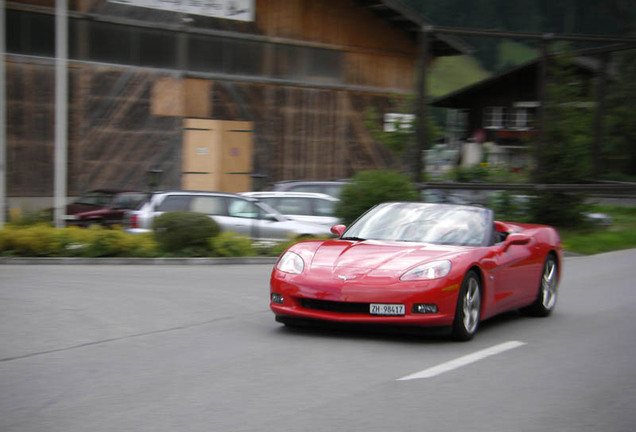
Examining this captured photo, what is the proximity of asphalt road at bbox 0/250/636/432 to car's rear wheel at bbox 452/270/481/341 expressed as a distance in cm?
18

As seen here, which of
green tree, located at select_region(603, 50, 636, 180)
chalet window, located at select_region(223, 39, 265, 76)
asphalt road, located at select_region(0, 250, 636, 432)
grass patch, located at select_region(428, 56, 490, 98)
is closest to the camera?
asphalt road, located at select_region(0, 250, 636, 432)

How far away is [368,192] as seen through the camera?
18.1m

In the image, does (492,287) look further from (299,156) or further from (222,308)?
(299,156)

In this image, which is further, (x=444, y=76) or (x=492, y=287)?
(x=444, y=76)

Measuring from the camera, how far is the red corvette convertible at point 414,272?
298 inches

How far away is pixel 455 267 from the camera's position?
7793 millimetres

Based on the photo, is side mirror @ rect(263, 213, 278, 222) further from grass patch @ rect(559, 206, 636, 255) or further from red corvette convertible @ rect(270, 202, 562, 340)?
red corvette convertible @ rect(270, 202, 562, 340)

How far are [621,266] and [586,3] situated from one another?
321 ft

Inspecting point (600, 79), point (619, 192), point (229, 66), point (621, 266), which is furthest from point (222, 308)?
point (229, 66)

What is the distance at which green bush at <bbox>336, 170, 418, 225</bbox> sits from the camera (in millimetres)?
18078

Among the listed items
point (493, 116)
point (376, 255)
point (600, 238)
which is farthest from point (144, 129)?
point (493, 116)

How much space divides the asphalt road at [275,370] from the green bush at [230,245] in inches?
200

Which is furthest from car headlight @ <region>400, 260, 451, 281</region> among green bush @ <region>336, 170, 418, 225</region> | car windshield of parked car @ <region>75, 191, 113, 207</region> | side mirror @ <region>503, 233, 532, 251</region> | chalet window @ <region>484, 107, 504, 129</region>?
Answer: chalet window @ <region>484, 107, 504, 129</region>

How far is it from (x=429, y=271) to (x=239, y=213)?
34.9 feet
